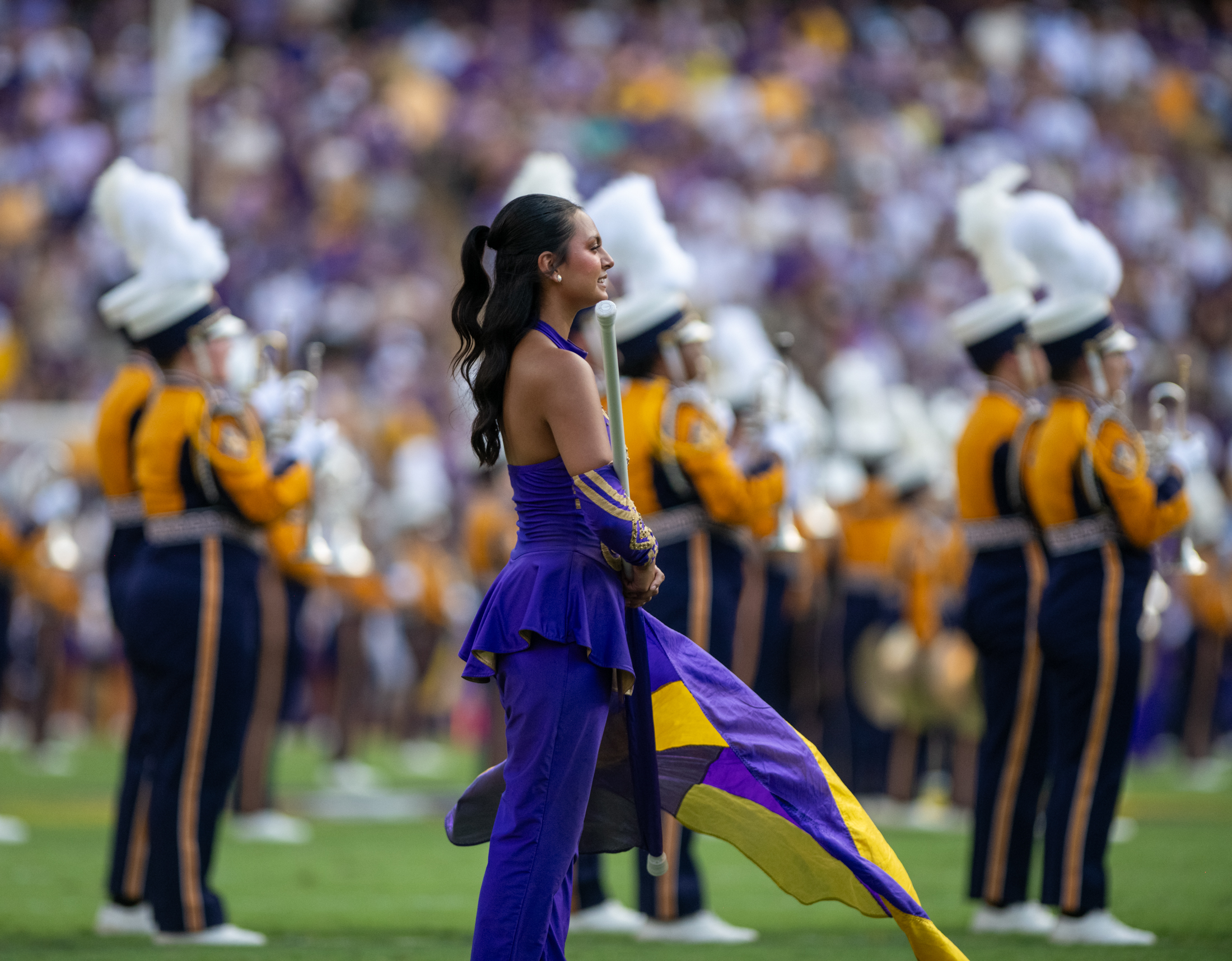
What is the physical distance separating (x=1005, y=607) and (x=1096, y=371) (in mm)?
975

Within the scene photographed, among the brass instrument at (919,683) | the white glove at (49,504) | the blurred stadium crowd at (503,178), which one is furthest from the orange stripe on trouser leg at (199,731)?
the blurred stadium crowd at (503,178)

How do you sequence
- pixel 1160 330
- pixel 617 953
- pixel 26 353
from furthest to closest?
→ pixel 1160 330 → pixel 26 353 → pixel 617 953

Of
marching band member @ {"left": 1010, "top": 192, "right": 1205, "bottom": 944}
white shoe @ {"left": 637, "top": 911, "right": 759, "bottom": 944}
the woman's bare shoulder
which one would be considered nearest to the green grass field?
white shoe @ {"left": 637, "top": 911, "right": 759, "bottom": 944}

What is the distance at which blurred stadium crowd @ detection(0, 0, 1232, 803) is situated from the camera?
1836 centimetres

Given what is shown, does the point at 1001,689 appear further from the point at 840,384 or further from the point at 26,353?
the point at 26,353

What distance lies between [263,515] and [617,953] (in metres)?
1.90

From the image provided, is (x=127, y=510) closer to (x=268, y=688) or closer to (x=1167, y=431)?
(x=268, y=688)

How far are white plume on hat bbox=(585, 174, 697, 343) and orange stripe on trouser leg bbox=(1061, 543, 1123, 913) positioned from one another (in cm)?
184

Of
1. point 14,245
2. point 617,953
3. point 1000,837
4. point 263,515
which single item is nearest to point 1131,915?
point 1000,837

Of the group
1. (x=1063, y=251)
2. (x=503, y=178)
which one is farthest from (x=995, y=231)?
(x=503, y=178)

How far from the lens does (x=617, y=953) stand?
247 inches

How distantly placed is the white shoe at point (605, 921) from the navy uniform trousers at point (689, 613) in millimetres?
159

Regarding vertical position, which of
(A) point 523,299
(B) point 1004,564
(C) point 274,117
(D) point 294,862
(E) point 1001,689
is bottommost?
(D) point 294,862

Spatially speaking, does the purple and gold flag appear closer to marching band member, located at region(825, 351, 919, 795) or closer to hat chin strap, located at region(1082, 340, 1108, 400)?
hat chin strap, located at region(1082, 340, 1108, 400)
